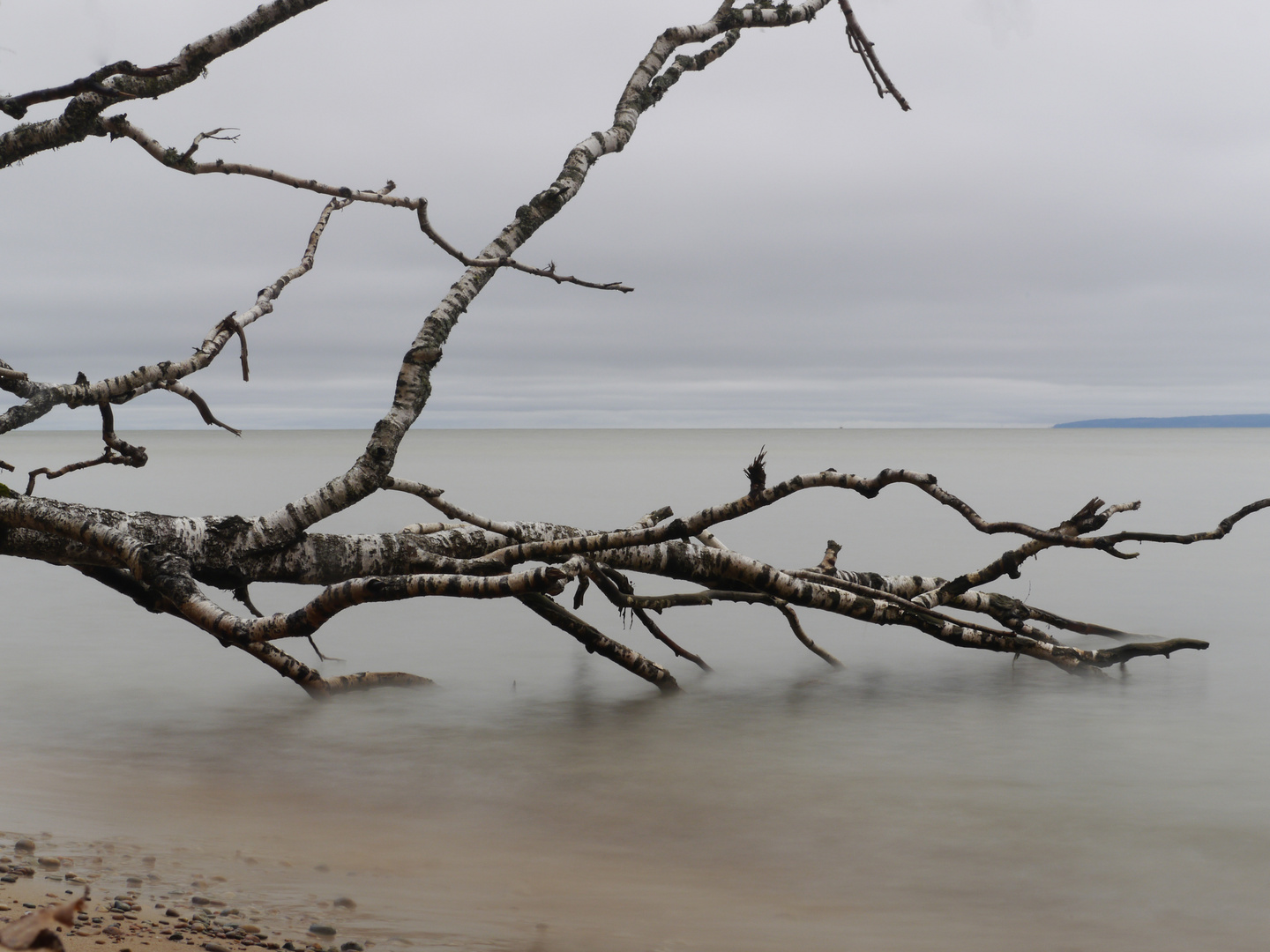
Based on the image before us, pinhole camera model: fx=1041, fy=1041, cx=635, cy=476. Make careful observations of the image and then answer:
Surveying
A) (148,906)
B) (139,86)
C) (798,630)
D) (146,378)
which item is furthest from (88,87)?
(798,630)

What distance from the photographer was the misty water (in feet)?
15.1

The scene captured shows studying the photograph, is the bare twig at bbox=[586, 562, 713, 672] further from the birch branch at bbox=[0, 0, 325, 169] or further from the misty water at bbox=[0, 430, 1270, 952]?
the birch branch at bbox=[0, 0, 325, 169]

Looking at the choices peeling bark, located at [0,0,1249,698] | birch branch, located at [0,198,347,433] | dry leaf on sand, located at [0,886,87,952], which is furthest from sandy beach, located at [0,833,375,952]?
birch branch, located at [0,198,347,433]

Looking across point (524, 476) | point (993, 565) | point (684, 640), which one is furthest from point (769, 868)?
point (524, 476)

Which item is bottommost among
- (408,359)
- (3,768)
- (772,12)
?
(3,768)

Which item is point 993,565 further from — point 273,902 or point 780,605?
point 273,902

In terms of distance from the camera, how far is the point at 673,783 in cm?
652

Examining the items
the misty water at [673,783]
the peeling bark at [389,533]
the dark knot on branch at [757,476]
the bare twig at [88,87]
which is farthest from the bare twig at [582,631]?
the bare twig at [88,87]

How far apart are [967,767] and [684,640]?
5442mm

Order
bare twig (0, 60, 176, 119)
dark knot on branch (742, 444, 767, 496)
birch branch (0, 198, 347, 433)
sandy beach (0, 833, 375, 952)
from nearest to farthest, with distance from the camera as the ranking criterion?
bare twig (0, 60, 176, 119) → sandy beach (0, 833, 375, 952) → dark knot on branch (742, 444, 767, 496) → birch branch (0, 198, 347, 433)

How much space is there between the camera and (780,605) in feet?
27.5

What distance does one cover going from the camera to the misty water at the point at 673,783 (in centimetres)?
460

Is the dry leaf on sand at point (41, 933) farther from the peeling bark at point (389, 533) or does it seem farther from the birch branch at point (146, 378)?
the birch branch at point (146, 378)

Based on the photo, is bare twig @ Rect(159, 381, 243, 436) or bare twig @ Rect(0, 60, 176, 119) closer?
bare twig @ Rect(0, 60, 176, 119)
